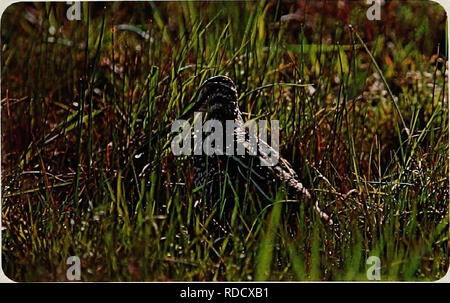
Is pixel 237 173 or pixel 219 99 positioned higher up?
pixel 219 99

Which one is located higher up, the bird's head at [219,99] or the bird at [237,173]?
the bird's head at [219,99]

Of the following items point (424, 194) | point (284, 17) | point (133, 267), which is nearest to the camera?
point (133, 267)

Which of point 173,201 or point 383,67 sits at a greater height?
point 383,67

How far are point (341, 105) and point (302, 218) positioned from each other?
27cm

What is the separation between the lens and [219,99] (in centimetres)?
134

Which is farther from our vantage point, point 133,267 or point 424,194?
point 424,194

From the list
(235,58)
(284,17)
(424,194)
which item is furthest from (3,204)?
(424,194)

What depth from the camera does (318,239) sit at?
128cm

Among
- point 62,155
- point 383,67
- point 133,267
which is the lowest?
point 133,267

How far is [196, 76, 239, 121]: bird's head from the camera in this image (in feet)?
4.42

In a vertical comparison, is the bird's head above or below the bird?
above

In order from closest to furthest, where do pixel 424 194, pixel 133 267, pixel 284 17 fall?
pixel 133 267, pixel 424 194, pixel 284 17

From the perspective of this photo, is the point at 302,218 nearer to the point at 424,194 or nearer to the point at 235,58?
the point at 424,194

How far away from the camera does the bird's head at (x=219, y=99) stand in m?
1.35
